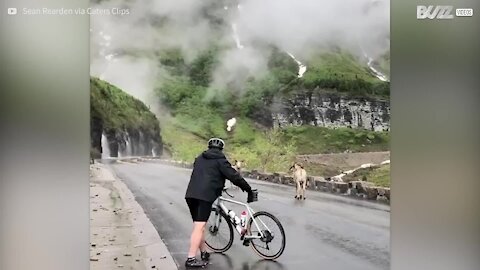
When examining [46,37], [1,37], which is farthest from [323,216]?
[1,37]

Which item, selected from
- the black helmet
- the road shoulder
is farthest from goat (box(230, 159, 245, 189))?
the road shoulder

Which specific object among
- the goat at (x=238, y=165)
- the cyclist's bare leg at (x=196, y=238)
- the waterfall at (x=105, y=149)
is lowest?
the cyclist's bare leg at (x=196, y=238)

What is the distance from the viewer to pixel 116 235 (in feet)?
11.2

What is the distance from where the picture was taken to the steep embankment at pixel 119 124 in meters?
3.38

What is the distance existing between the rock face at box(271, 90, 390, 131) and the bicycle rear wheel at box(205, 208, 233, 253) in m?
0.63

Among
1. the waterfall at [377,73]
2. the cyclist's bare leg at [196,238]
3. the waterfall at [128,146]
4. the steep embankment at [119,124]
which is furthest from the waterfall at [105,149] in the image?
the waterfall at [377,73]

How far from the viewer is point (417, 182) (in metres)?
3.42

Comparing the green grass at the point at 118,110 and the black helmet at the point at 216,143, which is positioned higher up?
the green grass at the point at 118,110

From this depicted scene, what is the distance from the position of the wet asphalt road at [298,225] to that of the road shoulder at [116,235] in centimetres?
5

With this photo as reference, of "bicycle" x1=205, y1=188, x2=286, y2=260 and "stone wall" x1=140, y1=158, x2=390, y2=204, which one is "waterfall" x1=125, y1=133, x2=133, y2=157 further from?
"bicycle" x1=205, y1=188, x2=286, y2=260

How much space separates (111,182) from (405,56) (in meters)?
1.85

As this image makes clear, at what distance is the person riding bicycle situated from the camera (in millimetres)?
3418

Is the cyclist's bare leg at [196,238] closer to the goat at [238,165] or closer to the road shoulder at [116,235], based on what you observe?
the road shoulder at [116,235]

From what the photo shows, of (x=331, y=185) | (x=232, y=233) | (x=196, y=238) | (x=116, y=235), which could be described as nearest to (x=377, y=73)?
(x=331, y=185)
